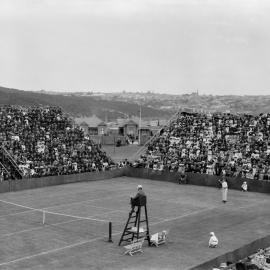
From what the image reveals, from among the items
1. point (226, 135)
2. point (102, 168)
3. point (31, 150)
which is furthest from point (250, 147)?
point (31, 150)

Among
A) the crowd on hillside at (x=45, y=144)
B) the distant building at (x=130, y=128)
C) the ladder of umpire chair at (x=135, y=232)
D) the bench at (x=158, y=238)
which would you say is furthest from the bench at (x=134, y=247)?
the distant building at (x=130, y=128)

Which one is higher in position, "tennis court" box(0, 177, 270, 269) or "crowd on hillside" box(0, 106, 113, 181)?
"crowd on hillside" box(0, 106, 113, 181)

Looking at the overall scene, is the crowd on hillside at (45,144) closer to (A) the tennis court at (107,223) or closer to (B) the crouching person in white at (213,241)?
(A) the tennis court at (107,223)

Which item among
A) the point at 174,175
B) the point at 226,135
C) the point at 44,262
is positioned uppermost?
the point at 226,135

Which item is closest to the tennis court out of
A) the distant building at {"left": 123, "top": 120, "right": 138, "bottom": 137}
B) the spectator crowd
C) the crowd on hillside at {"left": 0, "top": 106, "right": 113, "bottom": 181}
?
the spectator crowd

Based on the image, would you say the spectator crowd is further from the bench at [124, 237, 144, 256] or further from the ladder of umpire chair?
the ladder of umpire chair

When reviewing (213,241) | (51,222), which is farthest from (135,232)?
(51,222)

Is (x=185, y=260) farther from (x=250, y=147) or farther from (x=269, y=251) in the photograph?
(x=250, y=147)
